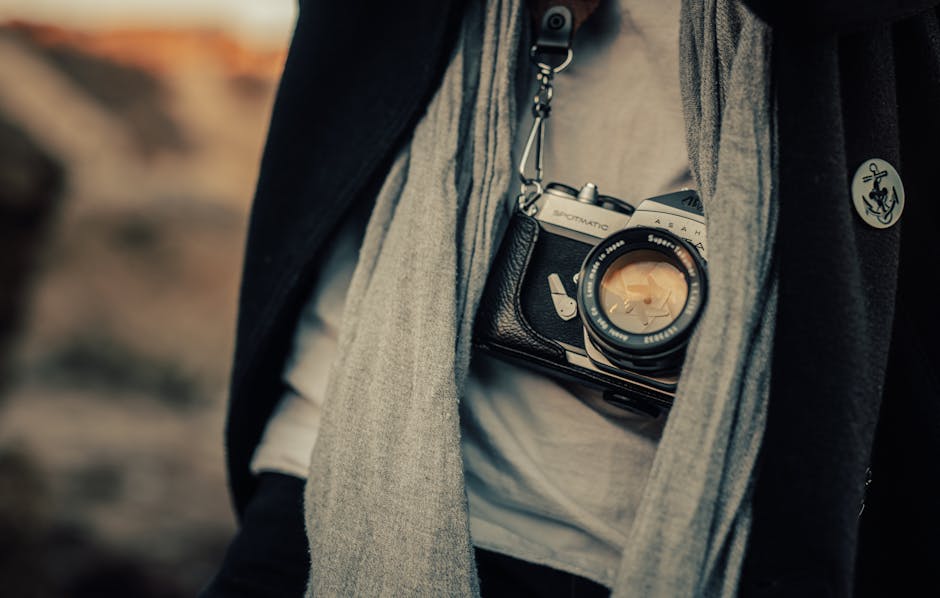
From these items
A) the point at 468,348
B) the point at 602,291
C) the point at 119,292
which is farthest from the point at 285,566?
the point at 119,292

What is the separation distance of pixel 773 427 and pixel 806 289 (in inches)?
4.9

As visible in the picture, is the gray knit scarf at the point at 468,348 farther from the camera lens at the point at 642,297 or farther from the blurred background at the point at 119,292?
the blurred background at the point at 119,292

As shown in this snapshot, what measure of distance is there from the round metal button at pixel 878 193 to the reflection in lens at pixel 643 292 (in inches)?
6.8

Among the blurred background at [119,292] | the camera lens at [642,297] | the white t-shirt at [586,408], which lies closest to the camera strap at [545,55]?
the white t-shirt at [586,408]

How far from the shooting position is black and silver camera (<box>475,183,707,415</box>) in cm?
79

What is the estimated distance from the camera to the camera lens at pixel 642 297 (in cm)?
78

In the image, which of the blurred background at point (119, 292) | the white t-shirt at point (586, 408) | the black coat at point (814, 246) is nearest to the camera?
the black coat at point (814, 246)

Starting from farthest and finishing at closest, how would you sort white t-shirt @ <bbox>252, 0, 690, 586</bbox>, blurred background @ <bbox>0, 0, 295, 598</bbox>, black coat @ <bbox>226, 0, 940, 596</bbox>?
blurred background @ <bbox>0, 0, 295, 598</bbox> < white t-shirt @ <bbox>252, 0, 690, 586</bbox> < black coat @ <bbox>226, 0, 940, 596</bbox>

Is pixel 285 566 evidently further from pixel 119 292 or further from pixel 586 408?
pixel 119 292

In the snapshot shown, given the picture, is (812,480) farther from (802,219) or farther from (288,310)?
(288,310)

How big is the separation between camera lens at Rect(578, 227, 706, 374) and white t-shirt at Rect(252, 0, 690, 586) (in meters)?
0.10

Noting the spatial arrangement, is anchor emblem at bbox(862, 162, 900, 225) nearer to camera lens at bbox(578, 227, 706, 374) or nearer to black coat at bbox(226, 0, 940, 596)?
black coat at bbox(226, 0, 940, 596)

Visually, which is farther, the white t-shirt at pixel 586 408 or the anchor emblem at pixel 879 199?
the white t-shirt at pixel 586 408

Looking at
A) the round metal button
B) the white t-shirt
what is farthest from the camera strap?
the round metal button
